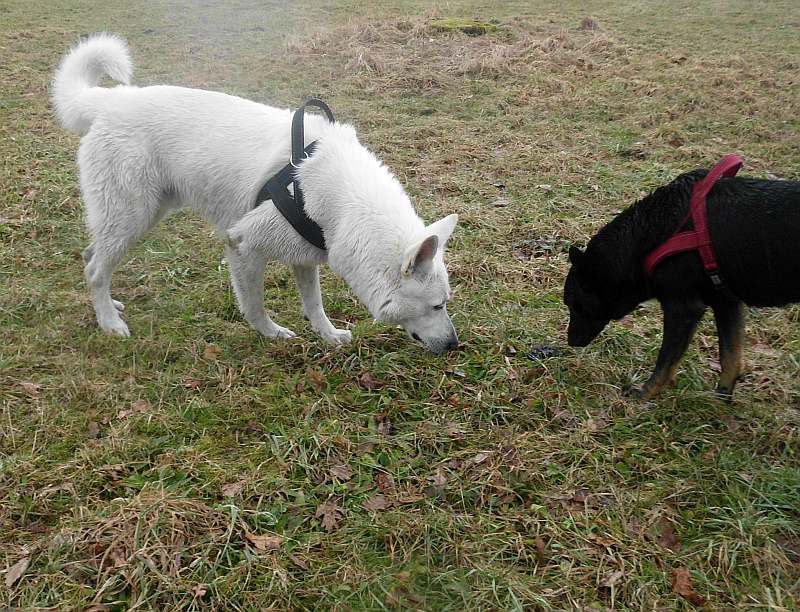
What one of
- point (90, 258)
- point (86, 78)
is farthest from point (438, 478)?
point (86, 78)

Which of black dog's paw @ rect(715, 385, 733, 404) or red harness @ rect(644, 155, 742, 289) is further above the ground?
red harness @ rect(644, 155, 742, 289)

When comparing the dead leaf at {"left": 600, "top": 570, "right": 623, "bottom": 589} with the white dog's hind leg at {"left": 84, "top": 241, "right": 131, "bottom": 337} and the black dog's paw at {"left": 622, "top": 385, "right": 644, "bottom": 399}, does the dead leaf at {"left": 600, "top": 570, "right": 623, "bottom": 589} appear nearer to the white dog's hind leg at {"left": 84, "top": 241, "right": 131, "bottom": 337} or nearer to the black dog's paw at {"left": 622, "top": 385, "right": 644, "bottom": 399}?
the black dog's paw at {"left": 622, "top": 385, "right": 644, "bottom": 399}

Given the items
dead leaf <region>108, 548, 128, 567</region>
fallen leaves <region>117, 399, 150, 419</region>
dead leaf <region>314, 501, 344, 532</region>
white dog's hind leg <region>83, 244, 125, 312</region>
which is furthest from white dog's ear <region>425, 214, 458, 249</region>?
white dog's hind leg <region>83, 244, 125, 312</region>

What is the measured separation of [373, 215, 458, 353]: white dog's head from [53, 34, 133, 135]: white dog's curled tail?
7.86ft

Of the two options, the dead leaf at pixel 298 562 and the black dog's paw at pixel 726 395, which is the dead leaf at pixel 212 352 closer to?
the dead leaf at pixel 298 562

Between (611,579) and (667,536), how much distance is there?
0.41 m

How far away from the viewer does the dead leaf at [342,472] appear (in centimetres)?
302

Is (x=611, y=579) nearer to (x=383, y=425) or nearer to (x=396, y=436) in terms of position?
(x=396, y=436)

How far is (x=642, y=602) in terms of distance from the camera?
239cm

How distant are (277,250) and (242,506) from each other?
156 cm

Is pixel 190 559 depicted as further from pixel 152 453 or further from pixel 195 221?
pixel 195 221

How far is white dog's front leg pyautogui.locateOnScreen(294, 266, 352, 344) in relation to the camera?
4.12 m

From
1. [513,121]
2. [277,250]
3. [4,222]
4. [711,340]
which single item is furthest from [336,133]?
[513,121]

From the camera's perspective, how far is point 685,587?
2.44 m
